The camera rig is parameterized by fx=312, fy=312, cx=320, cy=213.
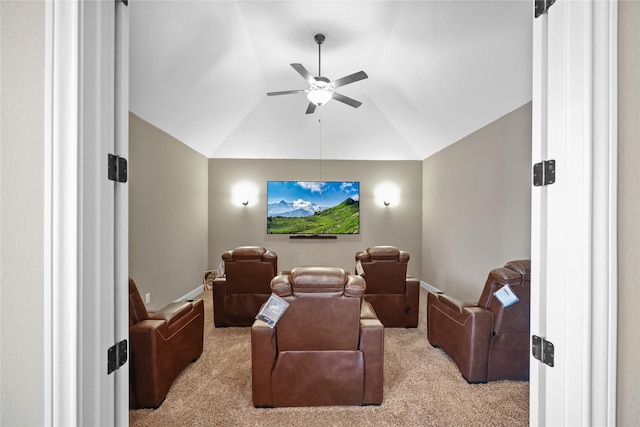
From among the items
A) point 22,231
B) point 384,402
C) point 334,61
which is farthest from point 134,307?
point 334,61

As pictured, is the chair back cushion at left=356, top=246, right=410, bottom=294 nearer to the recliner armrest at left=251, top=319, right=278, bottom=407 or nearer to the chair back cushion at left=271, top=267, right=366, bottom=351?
the chair back cushion at left=271, top=267, right=366, bottom=351

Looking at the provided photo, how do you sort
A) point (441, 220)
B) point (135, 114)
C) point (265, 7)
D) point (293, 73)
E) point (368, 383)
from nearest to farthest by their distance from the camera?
point (368, 383) < point (265, 7) < point (135, 114) < point (293, 73) < point (441, 220)

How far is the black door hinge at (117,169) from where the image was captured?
3.14 feet

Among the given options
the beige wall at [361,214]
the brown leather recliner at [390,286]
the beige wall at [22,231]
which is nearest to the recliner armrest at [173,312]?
the beige wall at [22,231]

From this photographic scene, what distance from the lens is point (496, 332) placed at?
2.44 m

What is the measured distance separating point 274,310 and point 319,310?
0.30 meters

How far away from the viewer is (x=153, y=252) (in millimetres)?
4031

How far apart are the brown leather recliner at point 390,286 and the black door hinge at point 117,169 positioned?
9.75ft

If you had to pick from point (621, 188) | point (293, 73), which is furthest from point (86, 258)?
point (293, 73)

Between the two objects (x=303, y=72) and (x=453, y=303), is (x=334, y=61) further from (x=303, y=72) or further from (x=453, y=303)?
(x=453, y=303)

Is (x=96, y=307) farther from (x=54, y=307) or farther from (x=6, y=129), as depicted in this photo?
(x=6, y=129)

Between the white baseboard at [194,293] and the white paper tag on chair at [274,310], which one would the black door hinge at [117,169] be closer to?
the white paper tag on chair at [274,310]

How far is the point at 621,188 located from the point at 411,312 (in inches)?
126

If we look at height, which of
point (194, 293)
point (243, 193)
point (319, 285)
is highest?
point (243, 193)
